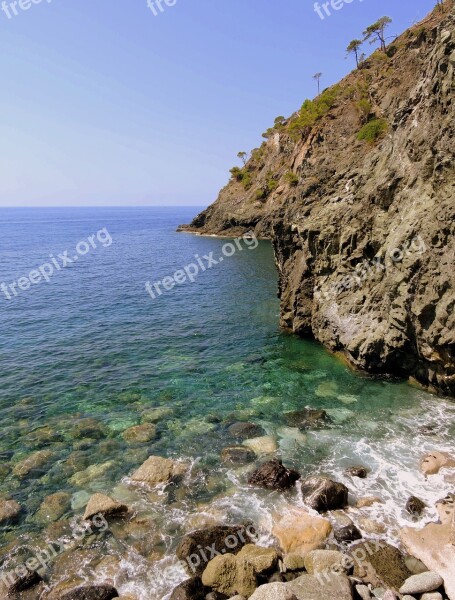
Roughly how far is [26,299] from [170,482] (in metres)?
38.9

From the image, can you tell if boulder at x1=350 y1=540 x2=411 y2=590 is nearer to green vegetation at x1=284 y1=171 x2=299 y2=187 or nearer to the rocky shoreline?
the rocky shoreline

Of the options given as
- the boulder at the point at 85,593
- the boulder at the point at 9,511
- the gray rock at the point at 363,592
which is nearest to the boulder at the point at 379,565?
the gray rock at the point at 363,592

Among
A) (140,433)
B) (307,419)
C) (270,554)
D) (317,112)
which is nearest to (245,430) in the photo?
(307,419)

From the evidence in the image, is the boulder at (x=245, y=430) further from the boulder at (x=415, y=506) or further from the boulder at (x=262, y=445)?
the boulder at (x=415, y=506)

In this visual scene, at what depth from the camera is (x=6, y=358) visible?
104 ft

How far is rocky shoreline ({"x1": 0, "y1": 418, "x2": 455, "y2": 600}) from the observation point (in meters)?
12.6

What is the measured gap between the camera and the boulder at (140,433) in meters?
21.3

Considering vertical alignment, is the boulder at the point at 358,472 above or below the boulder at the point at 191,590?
below

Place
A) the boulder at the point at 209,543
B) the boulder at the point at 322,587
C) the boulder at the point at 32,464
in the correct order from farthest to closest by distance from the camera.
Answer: the boulder at the point at 32,464 → the boulder at the point at 209,543 → the boulder at the point at 322,587

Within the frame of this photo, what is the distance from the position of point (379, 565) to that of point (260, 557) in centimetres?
394

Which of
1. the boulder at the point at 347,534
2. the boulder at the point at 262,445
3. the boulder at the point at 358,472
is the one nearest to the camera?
the boulder at the point at 347,534

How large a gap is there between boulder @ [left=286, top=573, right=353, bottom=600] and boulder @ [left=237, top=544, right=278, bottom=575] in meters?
0.98

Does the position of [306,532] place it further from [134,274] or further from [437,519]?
[134,274]

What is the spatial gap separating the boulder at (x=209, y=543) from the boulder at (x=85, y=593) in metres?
2.47
